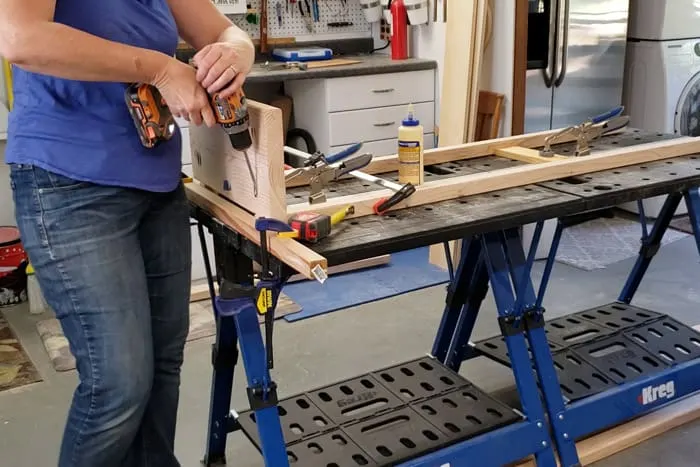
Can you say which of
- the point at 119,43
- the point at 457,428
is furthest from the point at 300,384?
the point at 119,43

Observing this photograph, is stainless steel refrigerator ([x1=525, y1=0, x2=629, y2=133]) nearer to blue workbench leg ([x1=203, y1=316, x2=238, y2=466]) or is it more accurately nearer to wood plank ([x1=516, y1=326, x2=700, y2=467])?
wood plank ([x1=516, y1=326, x2=700, y2=467])

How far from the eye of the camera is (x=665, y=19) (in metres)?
4.07

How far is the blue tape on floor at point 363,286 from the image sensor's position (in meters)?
3.23

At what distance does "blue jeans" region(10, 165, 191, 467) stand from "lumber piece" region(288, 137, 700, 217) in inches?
11.9

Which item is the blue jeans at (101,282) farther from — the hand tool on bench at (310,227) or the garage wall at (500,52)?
the garage wall at (500,52)

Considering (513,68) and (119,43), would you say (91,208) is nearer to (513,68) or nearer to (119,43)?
(119,43)

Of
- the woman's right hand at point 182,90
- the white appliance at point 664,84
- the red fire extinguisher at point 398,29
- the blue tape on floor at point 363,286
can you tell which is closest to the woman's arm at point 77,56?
the woman's right hand at point 182,90

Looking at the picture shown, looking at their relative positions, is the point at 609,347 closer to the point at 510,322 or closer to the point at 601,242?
the point at 510,322

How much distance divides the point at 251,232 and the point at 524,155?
0.89m

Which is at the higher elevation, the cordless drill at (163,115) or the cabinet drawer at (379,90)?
the cordless drill at (163,115)

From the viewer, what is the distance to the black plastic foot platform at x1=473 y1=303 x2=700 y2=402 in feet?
7.23

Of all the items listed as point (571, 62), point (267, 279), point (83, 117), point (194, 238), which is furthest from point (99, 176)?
point (571, 62)

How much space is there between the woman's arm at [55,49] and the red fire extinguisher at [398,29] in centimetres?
273

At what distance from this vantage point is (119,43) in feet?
4.26
